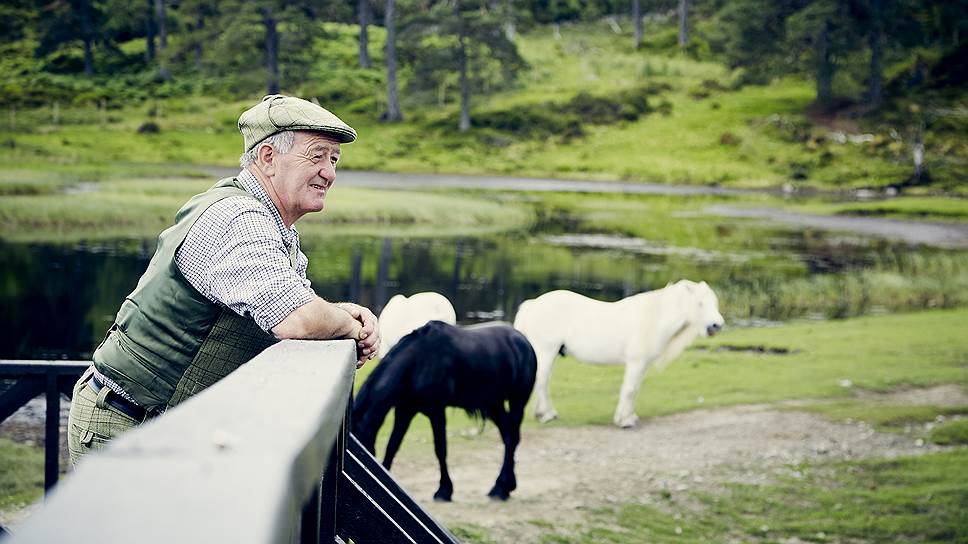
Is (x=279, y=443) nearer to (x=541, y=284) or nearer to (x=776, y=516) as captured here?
(x=776, y=516)

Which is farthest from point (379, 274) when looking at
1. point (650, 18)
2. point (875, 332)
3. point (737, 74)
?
point (650, 18)

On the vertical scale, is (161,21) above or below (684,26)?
below

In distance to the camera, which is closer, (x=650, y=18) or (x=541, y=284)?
(x=541, y=284)

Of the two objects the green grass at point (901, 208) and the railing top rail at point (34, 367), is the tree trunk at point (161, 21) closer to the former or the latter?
the green grass at point (901, 208)

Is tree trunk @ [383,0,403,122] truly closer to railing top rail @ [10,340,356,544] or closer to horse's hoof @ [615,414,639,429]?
horse's hoof @ [615,414,639,429]

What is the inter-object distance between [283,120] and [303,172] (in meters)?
0.16

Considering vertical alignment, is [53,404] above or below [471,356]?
above

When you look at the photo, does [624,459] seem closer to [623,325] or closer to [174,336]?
[623,325]

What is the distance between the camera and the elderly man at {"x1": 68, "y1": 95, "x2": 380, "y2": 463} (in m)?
2.71

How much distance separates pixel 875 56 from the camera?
181 ft

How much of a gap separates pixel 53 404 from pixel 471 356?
485cm

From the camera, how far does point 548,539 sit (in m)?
7.54

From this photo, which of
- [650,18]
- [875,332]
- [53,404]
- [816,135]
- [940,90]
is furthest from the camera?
[650,18]

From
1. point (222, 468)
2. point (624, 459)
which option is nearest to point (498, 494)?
point (624, 459)
